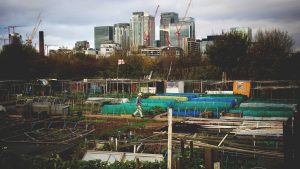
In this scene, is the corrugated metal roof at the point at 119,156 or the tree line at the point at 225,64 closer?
the corrugated metal roof at the point at 119,156

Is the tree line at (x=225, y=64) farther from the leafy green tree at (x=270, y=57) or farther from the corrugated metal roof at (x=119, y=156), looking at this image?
the corrugated metal roof at (x=119, y=156)

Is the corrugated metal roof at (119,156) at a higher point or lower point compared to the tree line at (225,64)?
lower

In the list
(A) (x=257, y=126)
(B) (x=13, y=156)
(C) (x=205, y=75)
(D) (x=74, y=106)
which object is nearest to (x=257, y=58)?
(C) (x=205, y=75)

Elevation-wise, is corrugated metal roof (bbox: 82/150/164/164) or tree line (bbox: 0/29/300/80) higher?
tree line (bbox: 0/29/300/80)

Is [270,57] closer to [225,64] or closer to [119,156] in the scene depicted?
[225,64]

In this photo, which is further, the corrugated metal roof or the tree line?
the tree line

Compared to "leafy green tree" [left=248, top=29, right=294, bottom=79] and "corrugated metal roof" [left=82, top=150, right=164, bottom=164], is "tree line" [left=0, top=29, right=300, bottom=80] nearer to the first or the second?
"leafy green tree" [left=248, top=29, right=294, bottom=79]

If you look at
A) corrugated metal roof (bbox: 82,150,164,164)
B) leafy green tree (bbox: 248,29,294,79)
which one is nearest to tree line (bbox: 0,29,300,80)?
leafy green tree (bbox: 248,29,294,79)

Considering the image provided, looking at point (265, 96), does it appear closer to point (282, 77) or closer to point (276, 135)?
point (282, 77)

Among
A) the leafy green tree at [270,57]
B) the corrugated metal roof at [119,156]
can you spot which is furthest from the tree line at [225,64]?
the corrugated metal roof at [119,156]

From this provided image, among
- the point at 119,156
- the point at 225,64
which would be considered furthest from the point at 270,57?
the point at 119,156

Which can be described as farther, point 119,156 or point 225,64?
point 225,64

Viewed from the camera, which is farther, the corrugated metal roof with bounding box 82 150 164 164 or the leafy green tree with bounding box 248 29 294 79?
the leafy green tree with bounding box 248 29 294 79

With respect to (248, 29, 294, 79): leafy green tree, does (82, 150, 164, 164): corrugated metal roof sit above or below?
below
